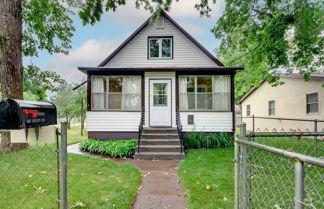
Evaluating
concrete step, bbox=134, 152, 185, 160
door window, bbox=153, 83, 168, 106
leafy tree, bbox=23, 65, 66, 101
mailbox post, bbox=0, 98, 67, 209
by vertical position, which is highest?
leafy tree, bbox=23, 65, 66, 101

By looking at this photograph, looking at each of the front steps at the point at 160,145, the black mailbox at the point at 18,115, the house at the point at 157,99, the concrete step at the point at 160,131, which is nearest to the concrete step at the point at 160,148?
the front steps at the point at 160,145

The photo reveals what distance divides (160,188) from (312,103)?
37.2 ft

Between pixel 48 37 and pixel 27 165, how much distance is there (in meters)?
7.51

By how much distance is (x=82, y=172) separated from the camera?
4.52 m

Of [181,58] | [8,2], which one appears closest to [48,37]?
[8,2]

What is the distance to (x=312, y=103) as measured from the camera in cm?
1064

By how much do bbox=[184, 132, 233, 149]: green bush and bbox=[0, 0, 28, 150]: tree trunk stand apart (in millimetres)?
6237

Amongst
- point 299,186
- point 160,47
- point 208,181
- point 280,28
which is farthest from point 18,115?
point 160,47

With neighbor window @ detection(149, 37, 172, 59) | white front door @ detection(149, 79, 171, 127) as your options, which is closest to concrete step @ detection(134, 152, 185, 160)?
white front door @ detection(149, 79, 171, 127)

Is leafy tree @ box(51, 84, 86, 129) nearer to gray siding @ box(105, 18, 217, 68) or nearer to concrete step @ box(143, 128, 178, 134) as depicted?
gray siding @ box(105, 18, 217, 68)

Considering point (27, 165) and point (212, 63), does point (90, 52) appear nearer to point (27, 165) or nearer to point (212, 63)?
point (212, 63)

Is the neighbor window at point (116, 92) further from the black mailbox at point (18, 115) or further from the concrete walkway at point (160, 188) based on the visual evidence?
the black mailbox at point (18, 115)

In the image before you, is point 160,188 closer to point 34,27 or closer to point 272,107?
point 34,27

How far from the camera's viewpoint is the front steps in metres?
6.27
